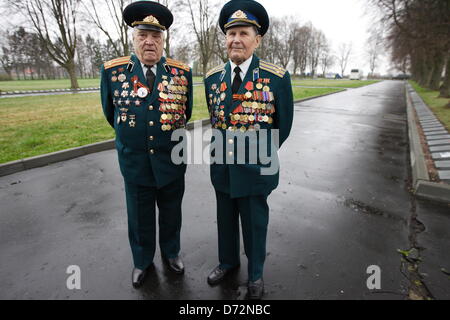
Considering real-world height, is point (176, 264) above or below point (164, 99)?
below

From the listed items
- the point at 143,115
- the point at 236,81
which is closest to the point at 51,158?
the point at 143,115

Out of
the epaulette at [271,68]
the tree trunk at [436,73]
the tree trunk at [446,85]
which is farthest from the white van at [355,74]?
the epaulette at [271,68]

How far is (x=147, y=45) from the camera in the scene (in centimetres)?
203

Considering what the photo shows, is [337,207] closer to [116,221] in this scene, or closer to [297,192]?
[297,192]

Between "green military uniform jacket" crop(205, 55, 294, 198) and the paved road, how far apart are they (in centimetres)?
98

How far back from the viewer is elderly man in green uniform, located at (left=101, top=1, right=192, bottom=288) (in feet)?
6.79

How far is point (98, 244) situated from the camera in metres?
2.88

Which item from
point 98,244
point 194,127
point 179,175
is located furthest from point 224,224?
point 194,127

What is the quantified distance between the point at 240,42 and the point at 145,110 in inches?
35.8

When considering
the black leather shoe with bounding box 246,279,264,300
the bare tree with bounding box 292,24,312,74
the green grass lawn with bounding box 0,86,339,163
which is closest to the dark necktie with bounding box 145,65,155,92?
the black leather shoe with bounding box 246,279,264,300

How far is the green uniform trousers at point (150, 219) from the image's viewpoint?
2314 millimetres

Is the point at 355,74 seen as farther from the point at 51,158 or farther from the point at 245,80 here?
the point at 245,80
